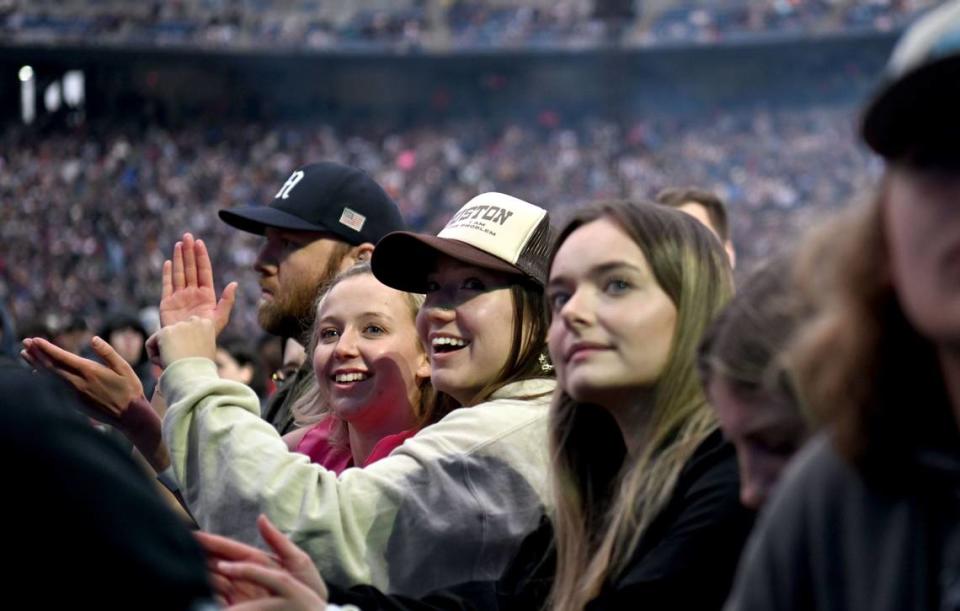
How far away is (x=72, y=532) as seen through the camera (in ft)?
3.88

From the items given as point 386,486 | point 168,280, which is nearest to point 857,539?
point 386,486

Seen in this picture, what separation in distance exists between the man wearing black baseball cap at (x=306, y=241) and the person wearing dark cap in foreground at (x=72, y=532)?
3.07 metres

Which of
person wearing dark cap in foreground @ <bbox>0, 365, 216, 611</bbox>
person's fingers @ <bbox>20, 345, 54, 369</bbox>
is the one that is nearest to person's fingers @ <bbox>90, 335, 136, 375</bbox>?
person's fingers @ <bbox>20, 345, 54, 369</bbox>

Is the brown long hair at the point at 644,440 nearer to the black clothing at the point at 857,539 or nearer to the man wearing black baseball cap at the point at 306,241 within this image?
the black clothing at the point at 857,539

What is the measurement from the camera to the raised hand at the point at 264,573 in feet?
7.18

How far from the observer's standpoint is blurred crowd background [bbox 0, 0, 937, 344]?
28719 millimetres

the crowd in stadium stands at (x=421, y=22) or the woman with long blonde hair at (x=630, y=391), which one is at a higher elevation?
the woman with long blonde hair at (x=630, y=391)

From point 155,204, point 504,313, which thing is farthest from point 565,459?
point 155,204

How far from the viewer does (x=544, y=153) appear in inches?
1323

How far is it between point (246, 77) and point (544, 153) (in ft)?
25.1

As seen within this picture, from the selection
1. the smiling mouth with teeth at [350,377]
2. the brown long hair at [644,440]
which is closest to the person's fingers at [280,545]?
the brown long hair at [644,440]

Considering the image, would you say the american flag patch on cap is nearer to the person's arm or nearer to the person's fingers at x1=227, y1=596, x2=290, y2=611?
the person's arm

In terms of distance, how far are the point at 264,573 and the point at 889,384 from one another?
47.0 inches

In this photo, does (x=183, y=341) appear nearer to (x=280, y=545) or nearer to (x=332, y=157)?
(x=280, y=545)
